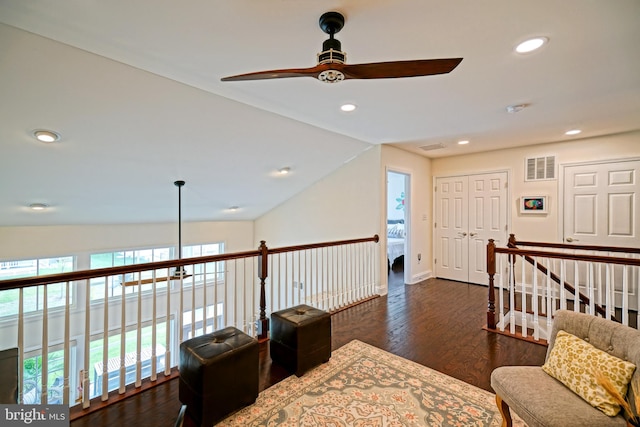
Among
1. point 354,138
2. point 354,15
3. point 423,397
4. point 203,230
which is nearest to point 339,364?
point 423,397

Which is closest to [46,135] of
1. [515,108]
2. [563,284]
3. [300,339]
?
[300,339]

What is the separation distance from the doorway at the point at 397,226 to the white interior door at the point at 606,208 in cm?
242

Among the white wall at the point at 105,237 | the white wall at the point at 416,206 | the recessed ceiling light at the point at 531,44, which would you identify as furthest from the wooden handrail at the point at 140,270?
the white wall at the point at 105,237

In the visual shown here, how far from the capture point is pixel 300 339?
242cm

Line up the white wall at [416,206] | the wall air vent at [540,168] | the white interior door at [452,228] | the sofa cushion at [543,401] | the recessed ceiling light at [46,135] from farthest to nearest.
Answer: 1. the white interior door at [452,228]
2. the white wall at [416,206]
3. the wall air vent at [540,168]
4. the recessed ceiling light at [46,135]
5. the sofa cushion at [543,401]

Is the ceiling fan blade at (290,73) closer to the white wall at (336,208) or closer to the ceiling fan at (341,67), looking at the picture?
the ceiling fan at (341,67)

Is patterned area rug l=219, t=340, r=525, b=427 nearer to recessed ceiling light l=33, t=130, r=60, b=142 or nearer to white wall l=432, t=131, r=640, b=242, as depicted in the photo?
recessed ceiling light l=33, t=130, r=60, b=142

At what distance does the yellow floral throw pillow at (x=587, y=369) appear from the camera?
1.41 metres

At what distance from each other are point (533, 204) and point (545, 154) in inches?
32.5

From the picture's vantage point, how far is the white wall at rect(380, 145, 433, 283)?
4.91 metres

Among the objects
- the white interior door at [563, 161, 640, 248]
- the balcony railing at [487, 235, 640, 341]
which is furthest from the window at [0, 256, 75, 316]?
the white interior door at [563, 161, 640, 248]

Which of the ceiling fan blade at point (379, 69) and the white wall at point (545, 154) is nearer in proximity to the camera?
the ceiling fan blade at point (379, 69)

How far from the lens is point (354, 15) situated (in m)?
1.66

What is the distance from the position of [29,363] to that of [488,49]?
7.30m
